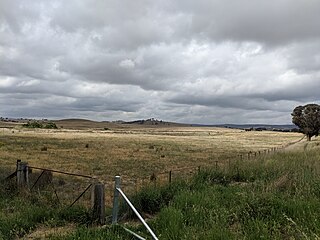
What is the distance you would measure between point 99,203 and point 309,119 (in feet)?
220

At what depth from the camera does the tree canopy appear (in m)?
67.6

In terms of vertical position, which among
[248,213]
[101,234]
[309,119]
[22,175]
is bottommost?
[101,234]

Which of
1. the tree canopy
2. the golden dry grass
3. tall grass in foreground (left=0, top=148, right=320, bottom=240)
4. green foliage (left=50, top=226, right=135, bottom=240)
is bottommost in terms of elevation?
the golden dry grass

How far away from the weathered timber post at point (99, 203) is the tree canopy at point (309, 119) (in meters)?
66.7

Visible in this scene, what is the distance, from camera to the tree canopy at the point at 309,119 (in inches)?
2662

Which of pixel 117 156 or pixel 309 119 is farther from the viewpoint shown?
pixel 309 119

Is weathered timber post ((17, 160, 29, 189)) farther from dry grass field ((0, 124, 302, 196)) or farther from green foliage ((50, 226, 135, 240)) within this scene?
dry grass field ((0, 124, 302, 196))

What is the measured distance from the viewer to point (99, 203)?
830 centimetres

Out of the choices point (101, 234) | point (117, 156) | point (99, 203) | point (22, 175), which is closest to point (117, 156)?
point (117, 156)

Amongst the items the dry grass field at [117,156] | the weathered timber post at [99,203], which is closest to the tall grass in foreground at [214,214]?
the weathered timber post at [99,203]

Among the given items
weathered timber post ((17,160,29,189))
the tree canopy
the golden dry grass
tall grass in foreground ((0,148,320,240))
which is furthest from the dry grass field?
the tree canopy

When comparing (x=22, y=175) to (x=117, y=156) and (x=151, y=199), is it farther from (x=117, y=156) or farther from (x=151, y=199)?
(x=117, y=156)

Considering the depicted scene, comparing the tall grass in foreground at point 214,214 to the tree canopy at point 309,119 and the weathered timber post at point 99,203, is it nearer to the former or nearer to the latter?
the weathered timber post at point 99,203

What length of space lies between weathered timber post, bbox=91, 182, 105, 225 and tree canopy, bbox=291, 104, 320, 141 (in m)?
66.7
